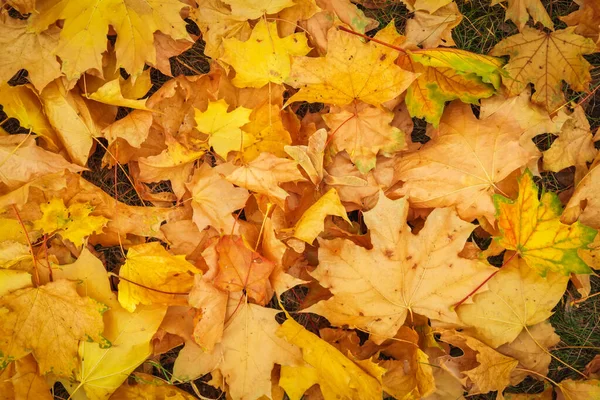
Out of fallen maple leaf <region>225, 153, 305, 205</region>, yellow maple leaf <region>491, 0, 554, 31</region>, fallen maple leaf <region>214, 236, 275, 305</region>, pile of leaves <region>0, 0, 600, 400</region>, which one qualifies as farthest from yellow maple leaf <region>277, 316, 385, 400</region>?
yellow maple leaf <region>491, 0, 554, 31</region>

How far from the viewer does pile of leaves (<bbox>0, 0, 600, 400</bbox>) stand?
1472mm

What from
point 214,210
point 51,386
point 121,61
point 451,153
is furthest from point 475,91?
point 51,386

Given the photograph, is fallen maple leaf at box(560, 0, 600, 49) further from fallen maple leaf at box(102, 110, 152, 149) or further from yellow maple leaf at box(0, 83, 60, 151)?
yellow maple leaf at box(0, 83, 60, 151)

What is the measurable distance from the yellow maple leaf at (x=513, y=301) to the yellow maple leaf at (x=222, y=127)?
79cm

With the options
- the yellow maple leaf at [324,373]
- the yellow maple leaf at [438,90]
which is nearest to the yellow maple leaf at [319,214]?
the yellow maple leaf at [324,373]

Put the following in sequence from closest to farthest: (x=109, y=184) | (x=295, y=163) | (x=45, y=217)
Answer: (x=295, y=163) → (x=45, y=217) → (x=109, y=184)

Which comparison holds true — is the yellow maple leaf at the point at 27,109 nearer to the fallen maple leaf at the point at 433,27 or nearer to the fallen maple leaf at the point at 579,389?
the fallen maple leaf at the point at 433,27

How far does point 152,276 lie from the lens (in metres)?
1.57

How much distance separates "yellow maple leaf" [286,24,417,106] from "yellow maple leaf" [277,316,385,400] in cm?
65

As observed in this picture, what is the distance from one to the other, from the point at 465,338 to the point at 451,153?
0.52 metres

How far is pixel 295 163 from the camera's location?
149 cm

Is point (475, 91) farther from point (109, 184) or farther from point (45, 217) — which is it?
point (45, 217)

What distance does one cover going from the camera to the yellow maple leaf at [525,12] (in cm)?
160

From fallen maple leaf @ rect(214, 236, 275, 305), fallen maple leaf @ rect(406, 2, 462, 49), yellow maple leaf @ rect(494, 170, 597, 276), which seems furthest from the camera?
fallen maple leaf @ rect(406, 2, 462, 49)
